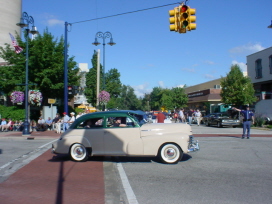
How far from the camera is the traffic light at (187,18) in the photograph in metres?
11.8

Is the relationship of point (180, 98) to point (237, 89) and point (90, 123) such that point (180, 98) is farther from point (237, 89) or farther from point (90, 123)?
point (90, 123)

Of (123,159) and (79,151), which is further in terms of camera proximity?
(123,159)

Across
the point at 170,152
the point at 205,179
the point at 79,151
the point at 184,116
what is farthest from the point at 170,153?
the point at 184,116

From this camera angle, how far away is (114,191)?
6492 millimetres

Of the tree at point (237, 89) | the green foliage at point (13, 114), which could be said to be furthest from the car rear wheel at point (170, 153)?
the tree at point (237, 89)

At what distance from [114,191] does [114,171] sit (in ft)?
6.94

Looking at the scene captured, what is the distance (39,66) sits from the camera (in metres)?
28.5

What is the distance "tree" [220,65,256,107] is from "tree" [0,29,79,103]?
70.4 ft

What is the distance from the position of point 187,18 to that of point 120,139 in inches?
216

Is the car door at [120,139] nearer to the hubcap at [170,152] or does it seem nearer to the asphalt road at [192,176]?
the asphalt road at [192,176]

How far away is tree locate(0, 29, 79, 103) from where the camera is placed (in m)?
28.2

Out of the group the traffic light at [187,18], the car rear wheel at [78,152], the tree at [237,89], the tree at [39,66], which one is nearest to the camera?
the car rear wheel at [78,152]

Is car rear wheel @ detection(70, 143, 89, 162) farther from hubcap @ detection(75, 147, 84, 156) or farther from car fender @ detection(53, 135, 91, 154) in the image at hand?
car fender @ detection(53, 135, 91, 154)

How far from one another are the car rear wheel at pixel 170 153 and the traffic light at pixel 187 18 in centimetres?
496
